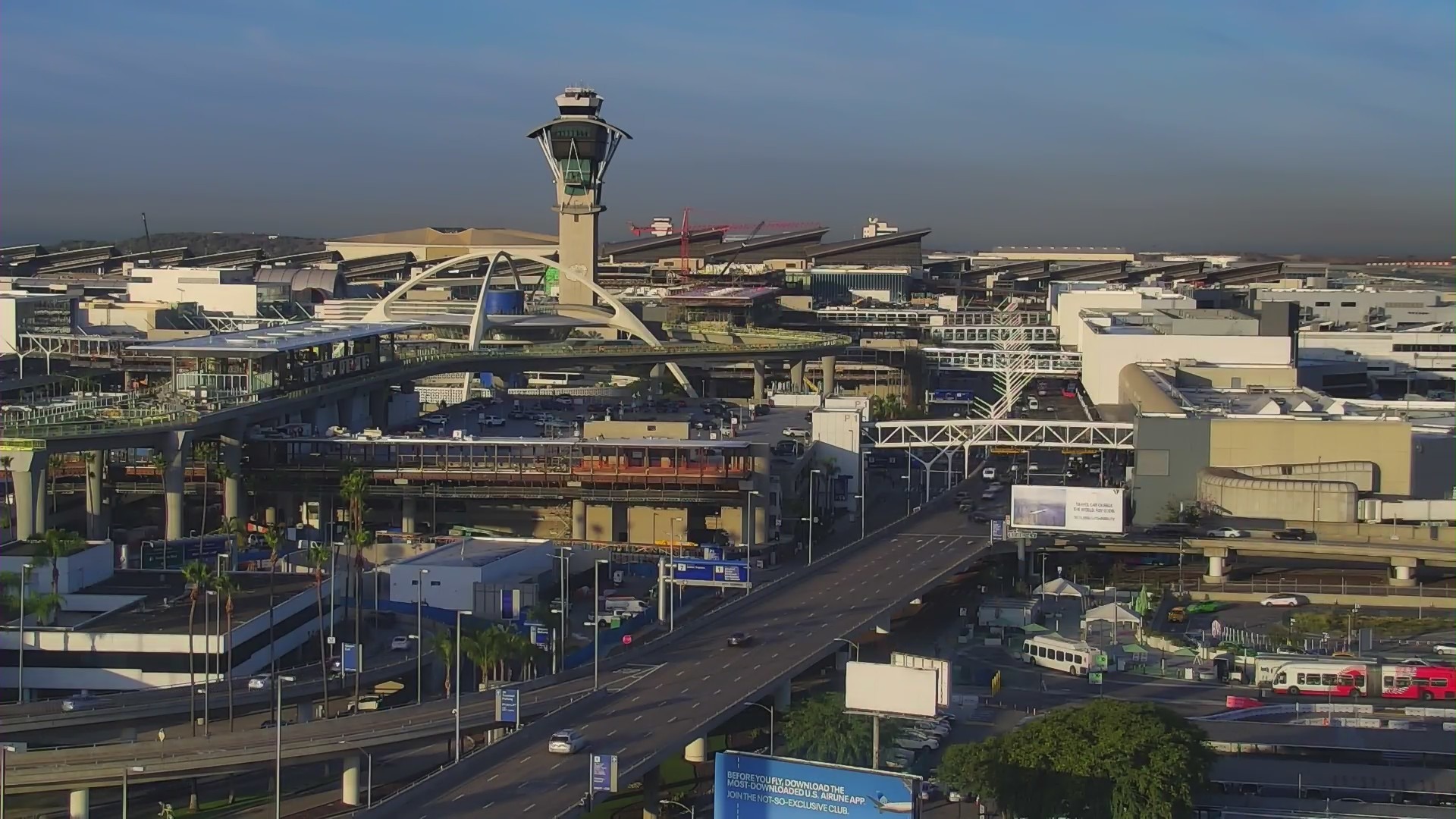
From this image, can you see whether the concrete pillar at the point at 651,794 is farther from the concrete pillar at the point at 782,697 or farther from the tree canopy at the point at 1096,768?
the concrete pillar at the point at 782,697

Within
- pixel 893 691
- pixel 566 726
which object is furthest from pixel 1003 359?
pixel 893 691

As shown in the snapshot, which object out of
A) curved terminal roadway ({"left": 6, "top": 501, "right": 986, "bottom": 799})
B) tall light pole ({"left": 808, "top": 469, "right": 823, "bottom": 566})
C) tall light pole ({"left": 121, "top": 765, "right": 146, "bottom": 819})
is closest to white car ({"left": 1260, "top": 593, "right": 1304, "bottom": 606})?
curved terminal roadway ({"left": 6, "top": 501, "right": 986, "bottom": 799})

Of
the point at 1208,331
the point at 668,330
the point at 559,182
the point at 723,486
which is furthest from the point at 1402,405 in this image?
the point at 559,182

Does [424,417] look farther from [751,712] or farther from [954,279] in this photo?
[954,279]

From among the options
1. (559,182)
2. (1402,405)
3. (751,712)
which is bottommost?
(751,712)

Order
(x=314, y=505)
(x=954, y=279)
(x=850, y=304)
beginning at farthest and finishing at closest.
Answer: (x=954, y=279) < (x=850, y=304) < (x=314, y=505)

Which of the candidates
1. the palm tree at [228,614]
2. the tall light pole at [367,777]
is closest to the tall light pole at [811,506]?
the palm tree at [228,614]

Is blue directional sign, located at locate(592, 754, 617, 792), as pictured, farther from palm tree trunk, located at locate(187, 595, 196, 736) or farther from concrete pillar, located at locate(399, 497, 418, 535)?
concrete pillar, located at locate(399, 497, 418, 535)
